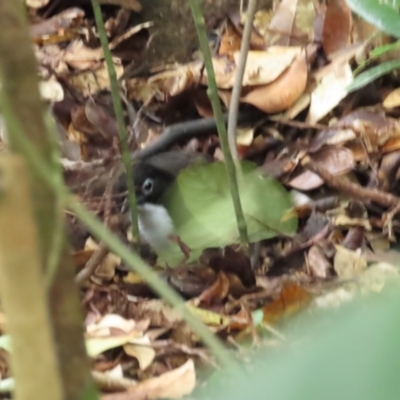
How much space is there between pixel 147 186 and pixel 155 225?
0.39 ft

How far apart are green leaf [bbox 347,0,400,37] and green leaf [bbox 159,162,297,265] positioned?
306 mm

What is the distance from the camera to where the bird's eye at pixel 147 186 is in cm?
118

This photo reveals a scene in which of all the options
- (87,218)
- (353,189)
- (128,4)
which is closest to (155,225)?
(353,189)

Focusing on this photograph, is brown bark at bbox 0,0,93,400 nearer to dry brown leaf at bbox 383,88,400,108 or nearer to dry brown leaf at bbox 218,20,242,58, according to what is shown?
dry brown leaf at bbox 383,88,400,108

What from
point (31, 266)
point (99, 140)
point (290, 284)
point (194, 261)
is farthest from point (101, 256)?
point (31, 266)

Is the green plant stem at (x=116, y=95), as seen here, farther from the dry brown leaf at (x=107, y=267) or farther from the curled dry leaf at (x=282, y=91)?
the curled dry leaf at (x=282, y=91)

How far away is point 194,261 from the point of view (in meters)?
0.97

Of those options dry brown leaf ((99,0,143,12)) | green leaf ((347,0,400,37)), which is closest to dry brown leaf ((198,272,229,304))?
green leaf ((347,0,400,37))

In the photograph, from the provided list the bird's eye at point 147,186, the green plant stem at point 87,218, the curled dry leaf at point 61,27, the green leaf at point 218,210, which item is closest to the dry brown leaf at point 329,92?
the green leaf at point 218,210

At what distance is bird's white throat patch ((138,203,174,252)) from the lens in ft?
3.49

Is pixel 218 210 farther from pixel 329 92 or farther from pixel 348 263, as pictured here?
pixel 329 92

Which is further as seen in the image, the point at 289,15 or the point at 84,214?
the point at 289,15

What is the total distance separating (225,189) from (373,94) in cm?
40

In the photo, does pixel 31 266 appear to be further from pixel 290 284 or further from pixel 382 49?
pixel 382 49
